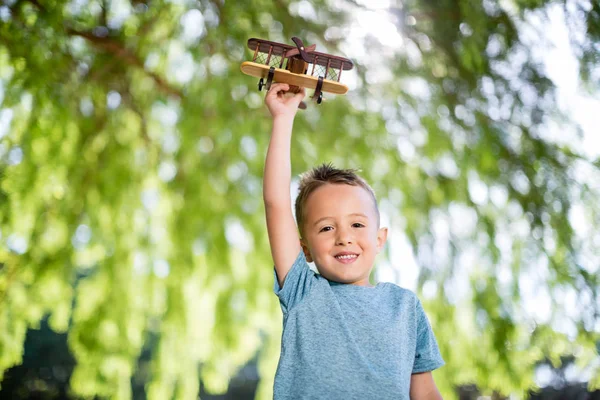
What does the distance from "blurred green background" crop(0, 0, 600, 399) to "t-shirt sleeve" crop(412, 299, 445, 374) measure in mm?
1710

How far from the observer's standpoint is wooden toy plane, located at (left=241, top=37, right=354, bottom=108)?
132cm

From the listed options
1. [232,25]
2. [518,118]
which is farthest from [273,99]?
[518,118]

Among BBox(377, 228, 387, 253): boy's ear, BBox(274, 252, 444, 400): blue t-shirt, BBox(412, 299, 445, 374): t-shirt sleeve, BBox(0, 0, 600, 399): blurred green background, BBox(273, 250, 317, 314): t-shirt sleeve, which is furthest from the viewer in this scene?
BBox(0, 0, 600, 399): blurred green background

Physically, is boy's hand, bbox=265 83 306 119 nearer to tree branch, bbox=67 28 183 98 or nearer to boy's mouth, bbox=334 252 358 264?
boy's mouth, bbox=334 252 358 264

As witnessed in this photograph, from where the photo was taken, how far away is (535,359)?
298 centimetres

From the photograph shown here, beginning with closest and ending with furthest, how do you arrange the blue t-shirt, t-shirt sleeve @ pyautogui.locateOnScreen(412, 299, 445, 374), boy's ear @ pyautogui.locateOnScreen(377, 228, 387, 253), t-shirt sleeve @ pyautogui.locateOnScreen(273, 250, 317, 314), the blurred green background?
the blue t-shirt, t-shirt sleeve @ pyautogui.locateOnScreen(273, 250, 317, 314), t-shirt sleeve @ pyautogui.locateOnScreen(412, 299, 445, 374), boy's ear @ pyautogui.locateOnScreen(377, 228, 387, 253), the blurred green background

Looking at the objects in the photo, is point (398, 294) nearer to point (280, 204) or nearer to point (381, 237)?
point (381, 237)

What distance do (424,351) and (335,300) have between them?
0.27 metres

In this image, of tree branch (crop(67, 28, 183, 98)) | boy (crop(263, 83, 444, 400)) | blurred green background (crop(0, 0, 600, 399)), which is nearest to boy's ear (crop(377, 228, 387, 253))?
boy (crop(263, 83, 444, 400))

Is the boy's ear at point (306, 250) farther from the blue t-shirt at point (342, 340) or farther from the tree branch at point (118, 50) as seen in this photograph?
the tree branch at point (118, 50)

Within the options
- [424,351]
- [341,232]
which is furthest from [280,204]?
[424,351]

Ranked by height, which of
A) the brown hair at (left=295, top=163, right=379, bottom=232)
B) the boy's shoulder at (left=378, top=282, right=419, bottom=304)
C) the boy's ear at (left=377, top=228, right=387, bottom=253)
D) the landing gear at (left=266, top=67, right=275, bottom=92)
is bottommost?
the boy's shoulder at (left=378, top=282, right=419, bottom=304)

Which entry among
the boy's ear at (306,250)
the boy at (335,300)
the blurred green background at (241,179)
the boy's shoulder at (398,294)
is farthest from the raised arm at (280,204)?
the blurred green background at (241,179)

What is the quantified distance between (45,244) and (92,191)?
338mm
